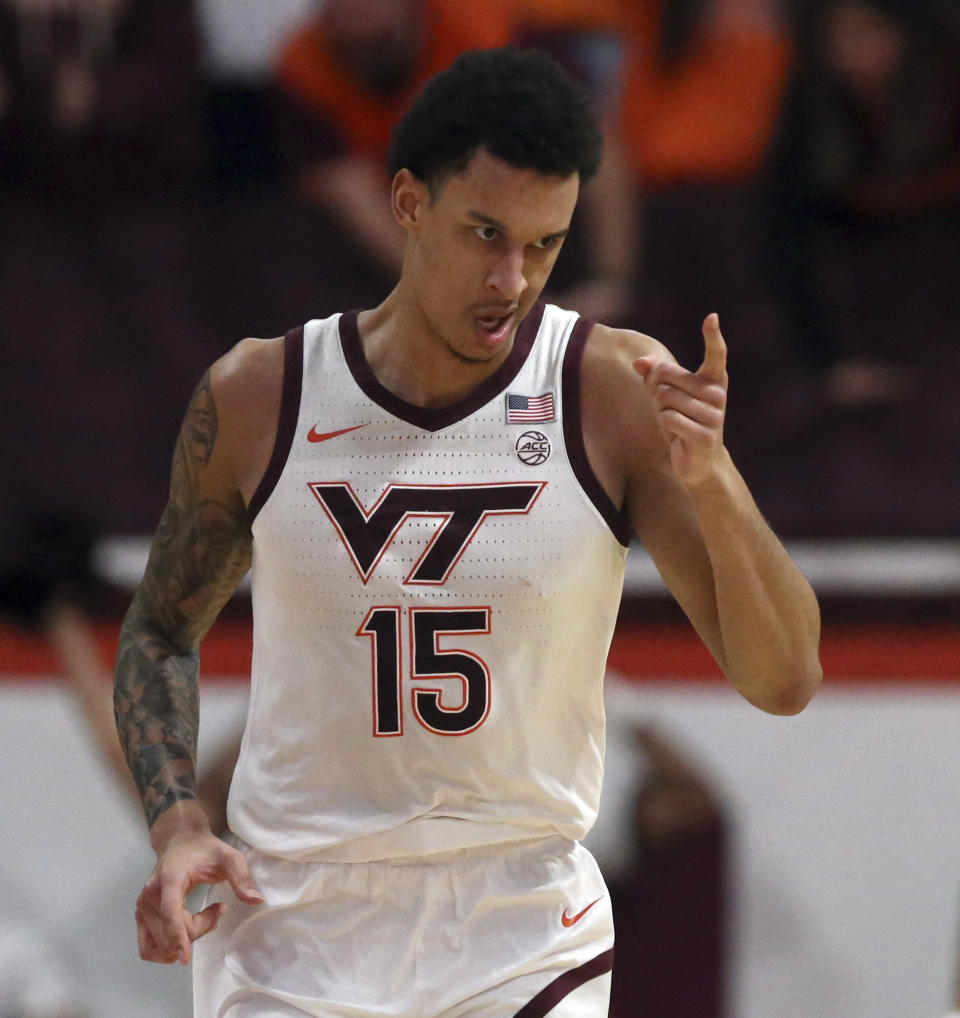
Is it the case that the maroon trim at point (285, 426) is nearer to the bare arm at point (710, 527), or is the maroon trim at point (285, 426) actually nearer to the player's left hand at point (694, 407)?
the bare arm at point (710, 527)

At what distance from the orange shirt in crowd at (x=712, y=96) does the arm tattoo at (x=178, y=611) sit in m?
4.41

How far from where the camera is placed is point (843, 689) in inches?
258

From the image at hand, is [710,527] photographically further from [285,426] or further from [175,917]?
[175,917]

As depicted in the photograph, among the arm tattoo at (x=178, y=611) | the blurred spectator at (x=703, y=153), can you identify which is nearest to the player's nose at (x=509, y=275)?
the arm tattoo at (x=178, y=611)

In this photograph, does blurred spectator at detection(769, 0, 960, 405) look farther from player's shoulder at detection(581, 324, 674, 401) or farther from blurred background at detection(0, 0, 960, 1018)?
player's shoulder at detection(581, 324, 674, 401)

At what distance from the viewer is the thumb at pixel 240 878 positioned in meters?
2.96

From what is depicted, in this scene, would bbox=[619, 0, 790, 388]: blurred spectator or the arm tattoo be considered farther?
bbox=[619, 0, 790, 388]: blurred spectator

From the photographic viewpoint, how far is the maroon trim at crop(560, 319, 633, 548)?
310 centimetres

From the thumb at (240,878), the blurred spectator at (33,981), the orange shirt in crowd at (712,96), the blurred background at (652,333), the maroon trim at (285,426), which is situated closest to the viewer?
the thumb at (240,878)

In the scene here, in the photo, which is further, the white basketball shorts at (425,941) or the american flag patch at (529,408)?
the american flag patch at (529,408)

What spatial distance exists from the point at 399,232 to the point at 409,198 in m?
4.10

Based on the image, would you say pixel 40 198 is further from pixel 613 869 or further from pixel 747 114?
pixel 613 869

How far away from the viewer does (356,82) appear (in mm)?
7309

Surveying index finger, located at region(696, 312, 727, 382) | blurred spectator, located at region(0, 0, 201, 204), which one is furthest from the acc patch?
blurred spectator, located at region(0, 0, 201, 204)
